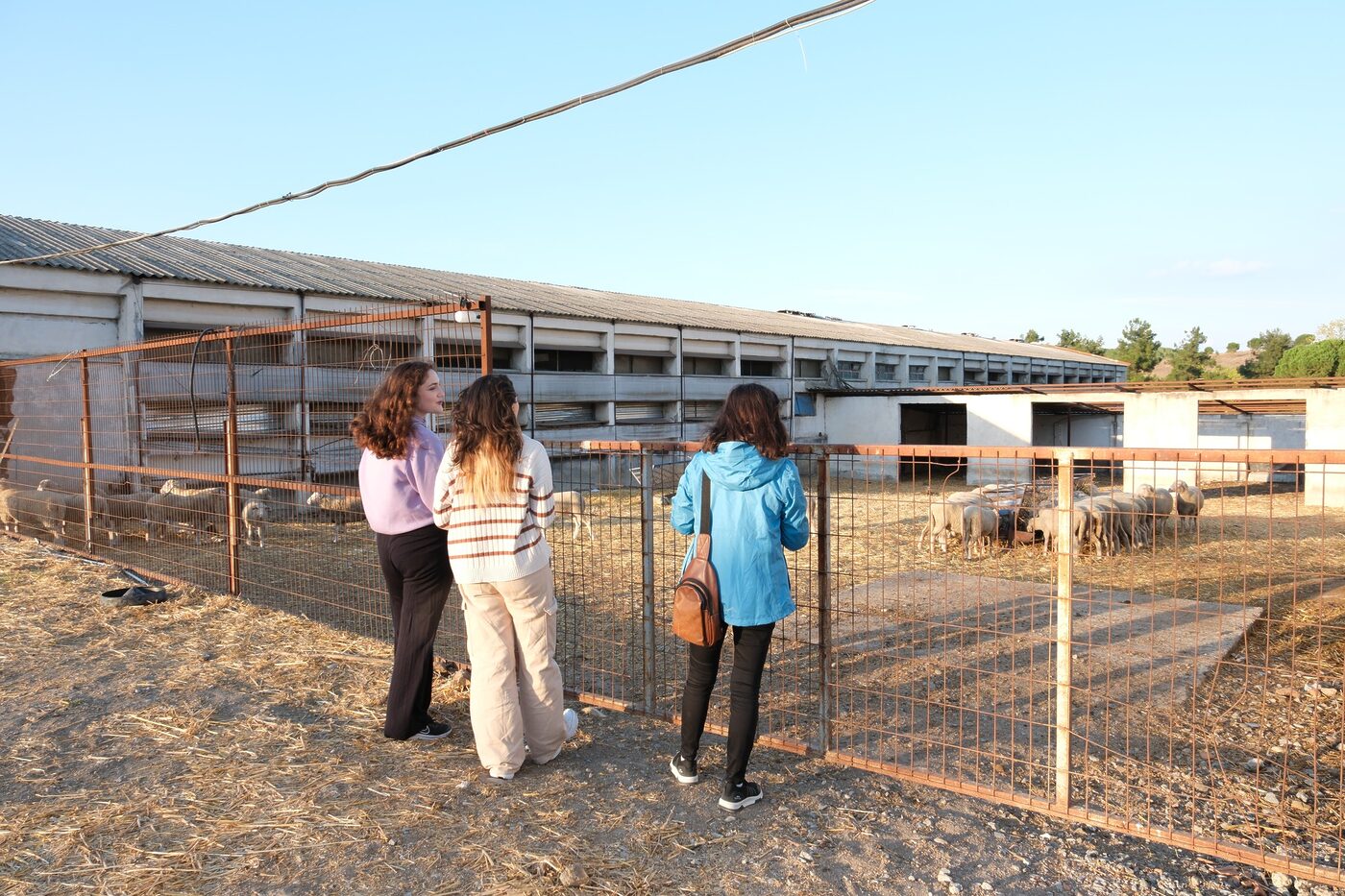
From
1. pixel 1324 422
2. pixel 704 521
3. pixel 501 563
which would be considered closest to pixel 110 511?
pixel 501 563

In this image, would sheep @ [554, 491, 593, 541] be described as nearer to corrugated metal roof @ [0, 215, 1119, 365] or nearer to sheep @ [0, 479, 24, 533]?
corrugated metal roof @ [0, 215, 1119, 365]

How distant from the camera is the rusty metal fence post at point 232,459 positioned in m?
6.73

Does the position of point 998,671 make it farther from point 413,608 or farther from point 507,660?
point 413,608

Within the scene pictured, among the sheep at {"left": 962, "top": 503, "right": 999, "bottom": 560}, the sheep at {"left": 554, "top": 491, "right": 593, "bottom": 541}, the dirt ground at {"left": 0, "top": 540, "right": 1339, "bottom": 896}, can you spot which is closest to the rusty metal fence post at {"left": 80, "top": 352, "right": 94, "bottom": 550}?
the dirt ground at {"left": 0, "top": 540, "right": 1339, "bottom": 896}

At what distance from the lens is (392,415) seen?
13.9 ft

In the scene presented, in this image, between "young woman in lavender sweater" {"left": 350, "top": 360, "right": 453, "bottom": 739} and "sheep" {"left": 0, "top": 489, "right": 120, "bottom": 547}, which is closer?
"young woman in lavender sweater" {"left": 350, "top": 360, "right": 453, "bottom": 739}

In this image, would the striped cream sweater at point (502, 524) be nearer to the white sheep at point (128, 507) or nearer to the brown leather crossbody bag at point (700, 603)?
the brown leather crossbody bag at point (700, 603)

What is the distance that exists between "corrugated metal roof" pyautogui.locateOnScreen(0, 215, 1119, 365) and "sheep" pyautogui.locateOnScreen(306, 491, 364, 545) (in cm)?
546

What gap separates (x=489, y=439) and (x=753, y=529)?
1233 millimetres

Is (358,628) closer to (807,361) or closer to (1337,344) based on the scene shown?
(807,361)

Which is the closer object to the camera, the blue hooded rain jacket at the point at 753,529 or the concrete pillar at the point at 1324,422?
the blue hooded rain jacket at the point at 753,529


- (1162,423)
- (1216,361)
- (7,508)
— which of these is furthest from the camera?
(1216,361)

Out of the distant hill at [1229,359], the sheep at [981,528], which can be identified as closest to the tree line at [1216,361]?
A: the distant hill at [1229,359]

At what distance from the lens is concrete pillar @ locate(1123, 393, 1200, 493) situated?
19859 millimetres
